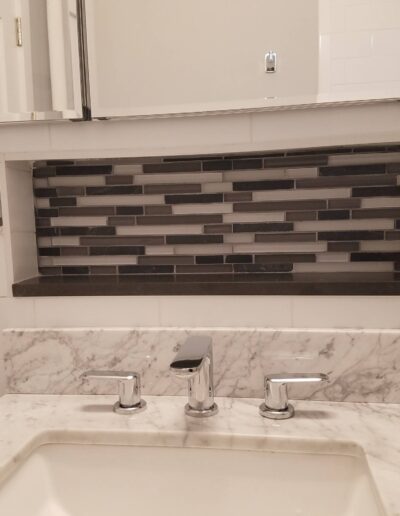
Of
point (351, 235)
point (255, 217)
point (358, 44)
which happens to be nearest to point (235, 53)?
point (358, 44)

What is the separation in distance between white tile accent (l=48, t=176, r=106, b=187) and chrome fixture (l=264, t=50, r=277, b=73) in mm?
420

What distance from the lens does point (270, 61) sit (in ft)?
2.80

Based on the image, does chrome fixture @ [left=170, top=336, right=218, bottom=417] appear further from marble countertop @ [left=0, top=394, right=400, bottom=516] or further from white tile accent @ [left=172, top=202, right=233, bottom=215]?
white tile accent @ [left=172, top=202, right=233, bottom=215]

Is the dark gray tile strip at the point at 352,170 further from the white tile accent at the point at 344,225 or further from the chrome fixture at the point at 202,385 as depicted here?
the chrome fixture at the point at 202,385

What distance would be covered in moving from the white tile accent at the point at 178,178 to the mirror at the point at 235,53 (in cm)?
17

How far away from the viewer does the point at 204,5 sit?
852 mm

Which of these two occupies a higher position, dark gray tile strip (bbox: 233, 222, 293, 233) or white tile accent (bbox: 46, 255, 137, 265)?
dark gray tile strip (bbox: 233, 222, 293, 233)

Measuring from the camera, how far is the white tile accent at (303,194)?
0.94 m

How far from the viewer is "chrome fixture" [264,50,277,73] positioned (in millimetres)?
851

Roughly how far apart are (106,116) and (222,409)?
59 centimetres

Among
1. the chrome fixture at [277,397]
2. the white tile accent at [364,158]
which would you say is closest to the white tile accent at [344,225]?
the white tile accent at [364,158]

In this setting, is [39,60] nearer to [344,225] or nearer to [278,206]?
[278,206]

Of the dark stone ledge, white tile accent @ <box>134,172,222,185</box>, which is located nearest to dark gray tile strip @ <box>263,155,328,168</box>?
white tile accent @ <box>134,172,222,185</box>

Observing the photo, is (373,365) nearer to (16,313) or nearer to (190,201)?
(190,201)
